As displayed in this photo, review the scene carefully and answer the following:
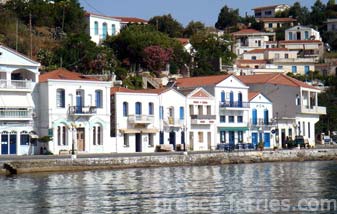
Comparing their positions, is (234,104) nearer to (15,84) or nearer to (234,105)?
(234,105)

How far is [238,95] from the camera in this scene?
81.3 metres

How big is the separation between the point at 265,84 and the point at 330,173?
34.3m

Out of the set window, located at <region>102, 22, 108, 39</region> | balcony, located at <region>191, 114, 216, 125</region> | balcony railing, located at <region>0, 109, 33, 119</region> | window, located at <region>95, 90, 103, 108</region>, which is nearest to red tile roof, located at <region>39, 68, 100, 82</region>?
window, located at <region>95, 90, 103, 108</region>

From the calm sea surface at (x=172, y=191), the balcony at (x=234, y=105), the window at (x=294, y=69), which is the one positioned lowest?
the calm sea surface at (x=172, y=191)

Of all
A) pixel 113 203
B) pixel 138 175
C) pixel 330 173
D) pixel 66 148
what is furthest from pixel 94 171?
pixel 113 203

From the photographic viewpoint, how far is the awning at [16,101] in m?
64.4

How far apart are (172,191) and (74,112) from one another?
1052 inches

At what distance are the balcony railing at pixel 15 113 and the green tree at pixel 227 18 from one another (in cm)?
12080

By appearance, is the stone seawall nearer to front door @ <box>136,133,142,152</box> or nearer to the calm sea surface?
the calm sea surface

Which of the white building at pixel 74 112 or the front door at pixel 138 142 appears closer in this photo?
the white building at pixel 74 112

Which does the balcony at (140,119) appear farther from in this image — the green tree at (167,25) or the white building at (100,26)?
the green tree at (167,25)

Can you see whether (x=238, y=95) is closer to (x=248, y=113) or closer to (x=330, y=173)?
(x=248, y=113)

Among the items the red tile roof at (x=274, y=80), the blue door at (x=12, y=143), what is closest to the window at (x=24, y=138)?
the blue door at (x=12, y=143)

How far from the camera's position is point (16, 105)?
64.8 meters
